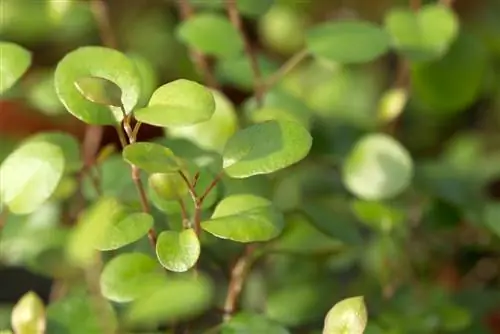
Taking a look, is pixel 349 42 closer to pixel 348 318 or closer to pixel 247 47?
pixel 247 47

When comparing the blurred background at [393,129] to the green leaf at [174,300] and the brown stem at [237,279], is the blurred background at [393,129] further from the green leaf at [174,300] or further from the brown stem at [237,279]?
the green leaf at [174,300]

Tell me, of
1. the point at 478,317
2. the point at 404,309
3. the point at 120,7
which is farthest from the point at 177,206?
the point at 120,7

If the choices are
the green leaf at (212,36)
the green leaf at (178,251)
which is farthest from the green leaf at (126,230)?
the green leaf at (212,36)

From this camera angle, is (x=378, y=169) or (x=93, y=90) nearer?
(x=93, y=90)

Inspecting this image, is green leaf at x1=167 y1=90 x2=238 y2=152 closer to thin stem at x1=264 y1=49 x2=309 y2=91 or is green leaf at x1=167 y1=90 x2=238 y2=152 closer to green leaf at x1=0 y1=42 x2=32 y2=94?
thin stem at x1=264 y1=49 x2=309 y2=91

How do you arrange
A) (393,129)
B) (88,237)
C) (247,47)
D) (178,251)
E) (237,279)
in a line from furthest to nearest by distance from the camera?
(393,129) → (247,47) → (237,279) → (178,251) → (88,237)

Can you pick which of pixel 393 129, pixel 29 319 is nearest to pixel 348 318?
pixel 29 319

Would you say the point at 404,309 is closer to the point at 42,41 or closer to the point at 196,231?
the point at 196,231
